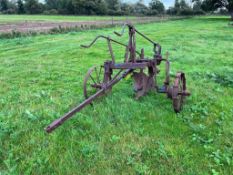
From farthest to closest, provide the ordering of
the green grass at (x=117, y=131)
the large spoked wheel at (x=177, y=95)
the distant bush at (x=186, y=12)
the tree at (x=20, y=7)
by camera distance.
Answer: the tree at (x=20, y=7)
the distant bush at (x=186, y=12)
the large spoked wheel at (x=177, y=95)
the green grass at (x=117, y=131)

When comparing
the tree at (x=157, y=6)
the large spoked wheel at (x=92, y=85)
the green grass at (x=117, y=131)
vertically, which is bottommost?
the green grass at (x=117, y=131)

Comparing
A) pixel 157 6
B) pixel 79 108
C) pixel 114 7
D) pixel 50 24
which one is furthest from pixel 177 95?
pixel 114 7

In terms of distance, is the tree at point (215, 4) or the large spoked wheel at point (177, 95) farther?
the tree at point (215, 4)

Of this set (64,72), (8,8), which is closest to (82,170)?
(64,72)


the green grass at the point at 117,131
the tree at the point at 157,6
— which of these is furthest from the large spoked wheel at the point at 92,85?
the tree at the point at 157,6

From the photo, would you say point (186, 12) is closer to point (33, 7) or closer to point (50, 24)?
point (50, 24)

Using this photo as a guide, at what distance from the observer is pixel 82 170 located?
3336 mm

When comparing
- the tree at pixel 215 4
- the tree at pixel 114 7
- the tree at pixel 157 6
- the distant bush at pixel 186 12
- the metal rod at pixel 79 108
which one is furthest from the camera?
the tree at pixel 157 6

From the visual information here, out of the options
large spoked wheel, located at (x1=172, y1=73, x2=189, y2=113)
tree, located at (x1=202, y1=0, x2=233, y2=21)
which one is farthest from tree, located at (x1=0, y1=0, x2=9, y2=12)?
large spoked wheel, located at (x1=172, y1=73, x2=189, y2=113)

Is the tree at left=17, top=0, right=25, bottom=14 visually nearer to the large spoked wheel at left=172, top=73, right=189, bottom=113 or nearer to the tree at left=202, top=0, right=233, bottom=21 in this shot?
the tree at left=202, top=0, right=233, bottom=21

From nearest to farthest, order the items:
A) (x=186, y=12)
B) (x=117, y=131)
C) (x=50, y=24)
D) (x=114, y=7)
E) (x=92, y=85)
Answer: (x=117, y=131), (x=92, y=85), (x=50, y=24), (x=186, y=12), (x=114, y=7)

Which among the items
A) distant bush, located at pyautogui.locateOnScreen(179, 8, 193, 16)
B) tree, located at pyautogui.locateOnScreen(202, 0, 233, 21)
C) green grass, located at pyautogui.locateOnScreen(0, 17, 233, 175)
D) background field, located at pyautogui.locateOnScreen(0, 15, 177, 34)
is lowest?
green grass, located at pyautogui.locateOnScreen(0, 17, 233, 175)

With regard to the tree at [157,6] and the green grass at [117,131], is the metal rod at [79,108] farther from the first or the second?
the tree at [157,6]

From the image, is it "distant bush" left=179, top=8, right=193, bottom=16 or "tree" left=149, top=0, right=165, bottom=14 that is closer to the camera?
"distant bush" left=179, top=8, right=193, bottom=16
